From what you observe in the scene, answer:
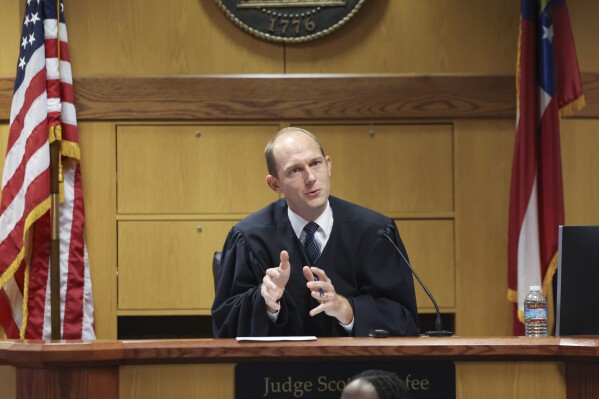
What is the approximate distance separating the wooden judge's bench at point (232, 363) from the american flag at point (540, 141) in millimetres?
2726

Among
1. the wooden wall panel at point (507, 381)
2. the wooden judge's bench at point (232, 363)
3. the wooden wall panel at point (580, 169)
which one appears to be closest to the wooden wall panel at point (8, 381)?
the wooden judge's bench at point (232, 363)

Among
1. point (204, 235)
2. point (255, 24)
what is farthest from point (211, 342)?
point (255, 24)

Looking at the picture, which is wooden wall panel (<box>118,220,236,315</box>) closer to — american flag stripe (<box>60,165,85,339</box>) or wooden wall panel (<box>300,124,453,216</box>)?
american flag stripe (<box>60,165,85,339</box>)

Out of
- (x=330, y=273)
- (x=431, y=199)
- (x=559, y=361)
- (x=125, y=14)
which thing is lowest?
(x=559, y=361)

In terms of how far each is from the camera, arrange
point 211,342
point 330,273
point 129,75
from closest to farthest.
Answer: point 211,342, point 330,273, point 129,75

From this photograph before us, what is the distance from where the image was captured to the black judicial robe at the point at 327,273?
3.66m

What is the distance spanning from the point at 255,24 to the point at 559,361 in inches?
138

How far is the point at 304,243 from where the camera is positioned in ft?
13.1

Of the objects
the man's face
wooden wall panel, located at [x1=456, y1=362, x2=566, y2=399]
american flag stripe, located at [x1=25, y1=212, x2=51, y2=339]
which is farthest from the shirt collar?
american flag stripe, located at [x1=25, y1=212, x2=51, y2=339]

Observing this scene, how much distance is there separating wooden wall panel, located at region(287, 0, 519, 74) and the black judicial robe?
2006 millimetres

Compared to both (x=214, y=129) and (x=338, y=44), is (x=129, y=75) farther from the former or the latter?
(x=338, y=44)

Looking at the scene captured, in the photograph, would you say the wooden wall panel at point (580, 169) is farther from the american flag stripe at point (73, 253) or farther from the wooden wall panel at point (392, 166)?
the american flag stripe at point (73, 253)

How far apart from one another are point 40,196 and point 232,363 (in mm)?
3056

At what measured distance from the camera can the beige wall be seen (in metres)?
5.90
